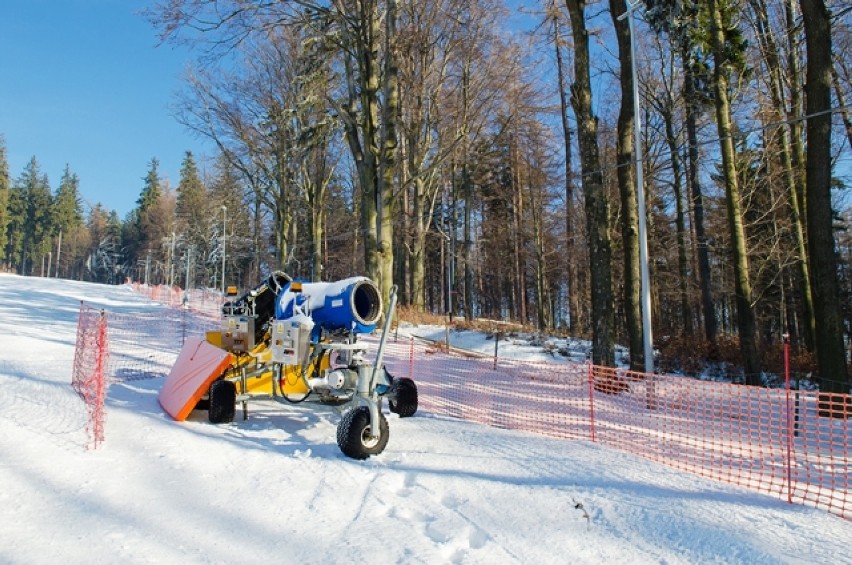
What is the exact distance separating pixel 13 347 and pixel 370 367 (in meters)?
9.22

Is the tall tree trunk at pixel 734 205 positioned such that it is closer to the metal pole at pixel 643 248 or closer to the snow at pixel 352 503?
the metal pole at pixel 643 248

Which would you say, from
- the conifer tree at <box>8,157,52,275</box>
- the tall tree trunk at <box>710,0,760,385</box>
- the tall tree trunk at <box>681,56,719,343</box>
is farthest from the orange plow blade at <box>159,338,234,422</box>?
the conifer tree at <box>8,157,52,275</box>

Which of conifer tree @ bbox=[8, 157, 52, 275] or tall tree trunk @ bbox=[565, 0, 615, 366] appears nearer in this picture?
tall tree trunk @ bbox=[565, 0, 615, 366]

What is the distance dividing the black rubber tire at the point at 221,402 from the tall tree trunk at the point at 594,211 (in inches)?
328

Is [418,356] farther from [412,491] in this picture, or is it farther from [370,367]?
[412,491]

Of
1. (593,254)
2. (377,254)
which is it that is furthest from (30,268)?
(593,254)

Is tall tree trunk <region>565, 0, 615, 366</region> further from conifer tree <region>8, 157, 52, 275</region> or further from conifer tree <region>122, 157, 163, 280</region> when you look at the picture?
conifer tree <region>8, 157, 52, 275</region>

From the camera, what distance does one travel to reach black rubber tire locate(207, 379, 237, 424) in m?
6.12

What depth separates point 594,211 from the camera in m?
12.2

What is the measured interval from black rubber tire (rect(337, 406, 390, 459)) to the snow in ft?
0.39

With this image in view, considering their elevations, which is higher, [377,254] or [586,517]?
[377,254]

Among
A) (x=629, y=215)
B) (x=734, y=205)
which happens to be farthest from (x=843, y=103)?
(x=629, y=215)

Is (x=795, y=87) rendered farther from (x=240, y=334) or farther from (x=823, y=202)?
(x=240, y=334)

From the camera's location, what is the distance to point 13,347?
35.8ft
